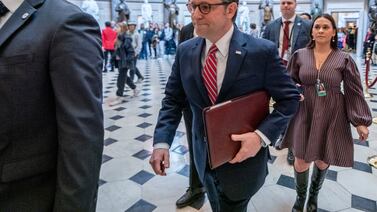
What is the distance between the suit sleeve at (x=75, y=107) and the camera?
2.76 feet

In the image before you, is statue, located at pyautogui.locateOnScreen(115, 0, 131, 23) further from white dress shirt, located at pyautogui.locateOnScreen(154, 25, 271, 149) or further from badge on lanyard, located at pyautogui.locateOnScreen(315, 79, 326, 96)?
white dress shirt, located at pyautogui.locateOnScreen(154, 25, 271, 149)

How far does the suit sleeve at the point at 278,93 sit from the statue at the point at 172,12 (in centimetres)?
1463

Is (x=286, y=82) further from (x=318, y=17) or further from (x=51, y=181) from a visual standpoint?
(x=318, y=17)

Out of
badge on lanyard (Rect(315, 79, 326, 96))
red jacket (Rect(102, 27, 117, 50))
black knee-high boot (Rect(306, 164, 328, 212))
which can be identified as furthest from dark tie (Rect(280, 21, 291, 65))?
red jacket (Rect(102, 27, 117, 50))

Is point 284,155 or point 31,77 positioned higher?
point 31,77

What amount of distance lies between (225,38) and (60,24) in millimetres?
667

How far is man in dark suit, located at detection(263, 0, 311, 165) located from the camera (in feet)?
10.5

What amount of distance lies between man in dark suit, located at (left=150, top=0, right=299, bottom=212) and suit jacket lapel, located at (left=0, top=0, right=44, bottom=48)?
57cm

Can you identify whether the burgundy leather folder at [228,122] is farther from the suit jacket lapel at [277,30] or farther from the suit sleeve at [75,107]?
the suit jacket lapel at [277,30]

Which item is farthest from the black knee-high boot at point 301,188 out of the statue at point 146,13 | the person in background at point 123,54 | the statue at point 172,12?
the statue at point 172,12

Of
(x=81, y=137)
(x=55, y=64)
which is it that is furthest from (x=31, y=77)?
(x=81, y=137)

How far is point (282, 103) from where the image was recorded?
4.27 ft

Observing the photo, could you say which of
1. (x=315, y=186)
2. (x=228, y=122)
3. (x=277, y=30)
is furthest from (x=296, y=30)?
(x=228, y=122)

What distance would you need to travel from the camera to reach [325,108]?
2062 mm
